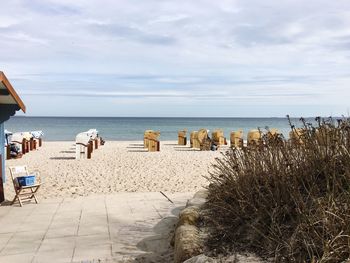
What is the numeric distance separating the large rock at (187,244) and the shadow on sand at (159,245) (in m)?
0.42

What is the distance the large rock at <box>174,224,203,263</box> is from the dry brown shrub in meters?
0.19

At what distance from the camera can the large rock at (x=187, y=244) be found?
3916 mm

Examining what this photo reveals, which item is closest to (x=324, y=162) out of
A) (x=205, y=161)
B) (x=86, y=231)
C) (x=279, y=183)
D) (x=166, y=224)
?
(x=279, y=183)

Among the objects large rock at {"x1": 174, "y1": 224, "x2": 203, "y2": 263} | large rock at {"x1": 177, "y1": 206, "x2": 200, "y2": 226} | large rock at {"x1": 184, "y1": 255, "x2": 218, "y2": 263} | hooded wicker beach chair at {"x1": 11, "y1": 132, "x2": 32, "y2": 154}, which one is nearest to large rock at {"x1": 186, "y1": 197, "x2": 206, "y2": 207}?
large rock at {"x1": 177, "y1": 206, "x2": 200, "y2": 226}

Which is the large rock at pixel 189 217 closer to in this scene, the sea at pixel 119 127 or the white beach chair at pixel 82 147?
the white beach chair at pixel 82 147

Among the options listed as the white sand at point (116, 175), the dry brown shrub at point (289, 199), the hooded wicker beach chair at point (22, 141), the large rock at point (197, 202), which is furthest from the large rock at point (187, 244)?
the hooded wicker beach chair at point (22, 141)

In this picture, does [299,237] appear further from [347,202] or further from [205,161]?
[205,161]

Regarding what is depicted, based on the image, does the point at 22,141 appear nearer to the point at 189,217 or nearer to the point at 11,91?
the point at 11,91

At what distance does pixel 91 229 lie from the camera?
606 centimetres

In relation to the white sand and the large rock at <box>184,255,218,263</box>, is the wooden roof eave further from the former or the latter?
the large rock at <box>184,255,218,263</box>

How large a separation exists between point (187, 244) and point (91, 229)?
250 cm

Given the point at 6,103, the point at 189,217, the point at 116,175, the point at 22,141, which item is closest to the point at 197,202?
the point at 189,217

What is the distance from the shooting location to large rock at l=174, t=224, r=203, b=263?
12.8 ft

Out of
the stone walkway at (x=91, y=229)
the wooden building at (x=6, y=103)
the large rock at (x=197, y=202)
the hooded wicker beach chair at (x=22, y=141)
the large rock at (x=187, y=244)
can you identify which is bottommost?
the stone walkway at (x=91, y=229)
